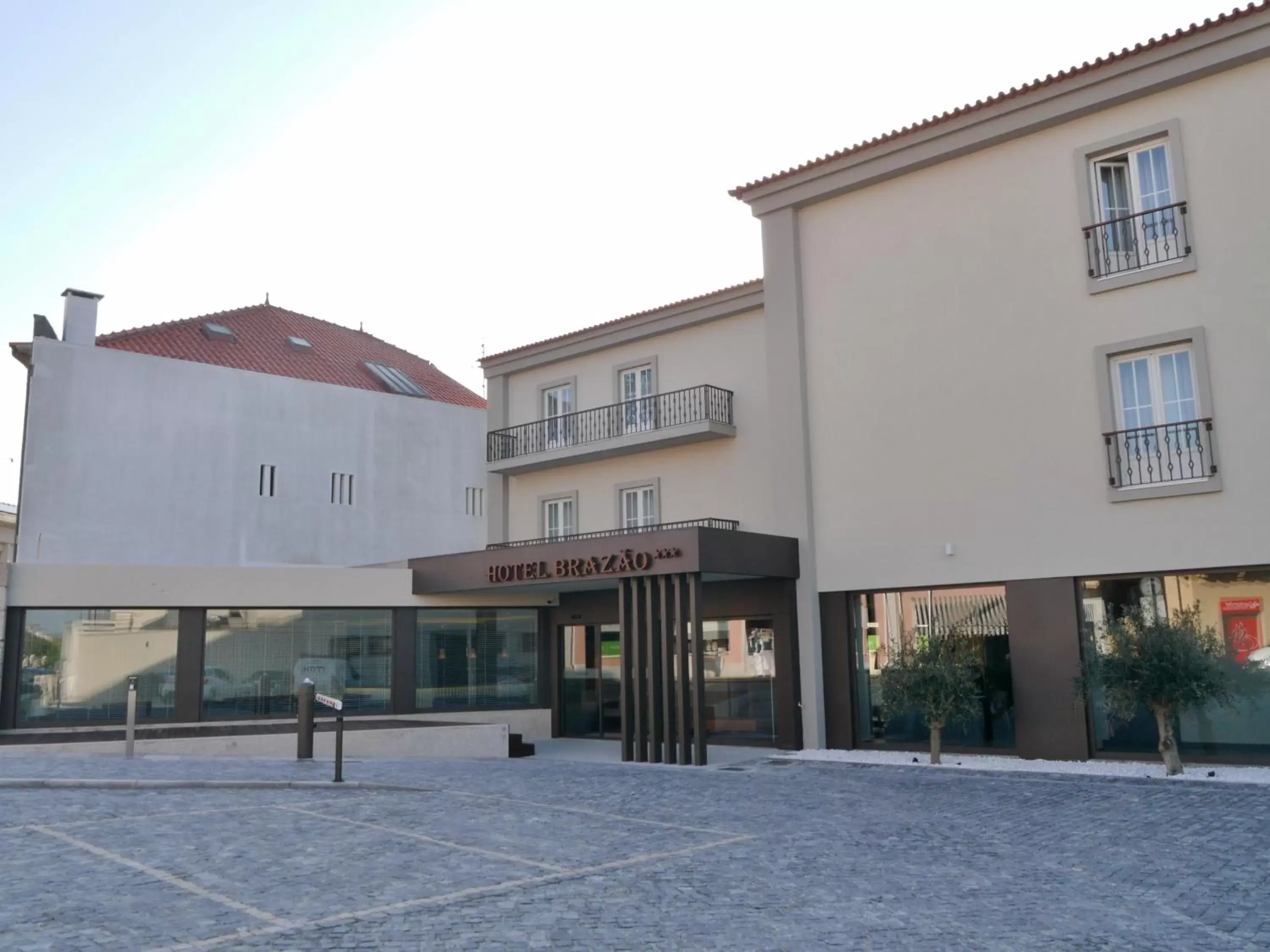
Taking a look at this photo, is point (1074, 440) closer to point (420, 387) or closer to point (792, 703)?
point (792, 703)

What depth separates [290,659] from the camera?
21062 mm

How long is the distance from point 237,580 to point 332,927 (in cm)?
1488

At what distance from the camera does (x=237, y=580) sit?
20625 mm

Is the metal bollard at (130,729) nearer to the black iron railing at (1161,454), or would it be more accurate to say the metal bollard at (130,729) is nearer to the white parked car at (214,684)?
the white parked car at (214,684)

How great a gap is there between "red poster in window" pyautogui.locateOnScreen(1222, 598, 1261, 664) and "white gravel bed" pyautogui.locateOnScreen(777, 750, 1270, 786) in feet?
4.98

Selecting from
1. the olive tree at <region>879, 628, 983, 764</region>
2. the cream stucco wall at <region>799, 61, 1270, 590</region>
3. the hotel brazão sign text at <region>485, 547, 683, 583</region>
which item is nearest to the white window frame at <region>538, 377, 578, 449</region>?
the hotel brazão sign text at <region>485, 547, 683, 583</region>

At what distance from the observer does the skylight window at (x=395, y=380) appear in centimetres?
3450

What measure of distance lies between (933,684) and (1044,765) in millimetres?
1847

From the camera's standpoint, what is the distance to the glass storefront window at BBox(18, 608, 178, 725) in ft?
63.0

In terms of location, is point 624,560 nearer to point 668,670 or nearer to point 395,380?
point 668,670

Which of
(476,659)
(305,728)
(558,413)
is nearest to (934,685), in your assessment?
(305,728)

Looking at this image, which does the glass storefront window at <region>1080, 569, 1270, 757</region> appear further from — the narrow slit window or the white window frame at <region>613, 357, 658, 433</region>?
the narrow slit window

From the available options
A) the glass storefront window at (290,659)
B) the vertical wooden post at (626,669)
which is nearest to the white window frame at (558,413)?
the glass storefront window at (290,659)

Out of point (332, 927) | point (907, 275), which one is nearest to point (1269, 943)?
point (332, 927)
